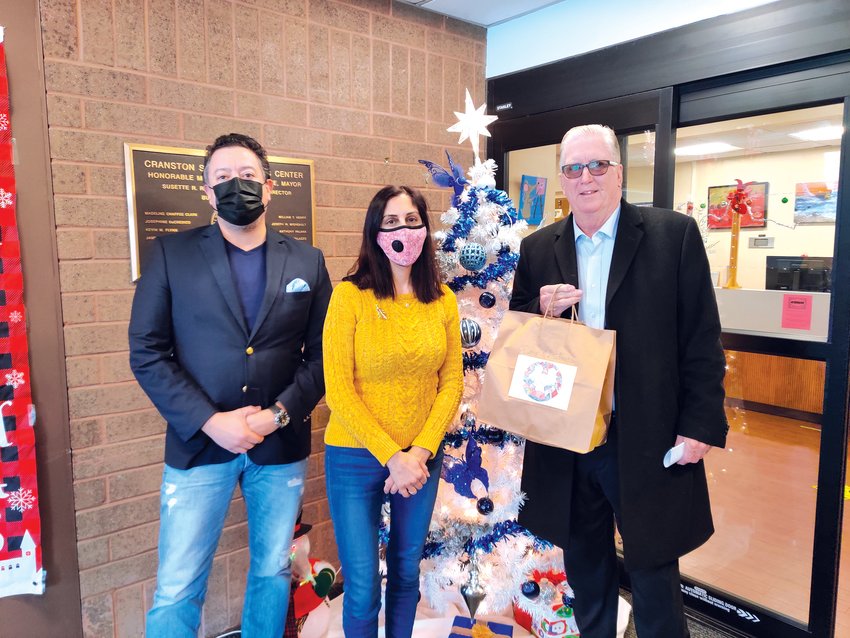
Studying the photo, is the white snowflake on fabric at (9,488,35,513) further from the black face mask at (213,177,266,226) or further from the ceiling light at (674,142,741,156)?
the ceiling light at (674,142,741,156)

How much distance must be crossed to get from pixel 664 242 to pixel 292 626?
1897 millimetres

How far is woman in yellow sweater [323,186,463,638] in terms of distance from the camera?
1669 mm

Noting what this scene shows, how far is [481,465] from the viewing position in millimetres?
2266

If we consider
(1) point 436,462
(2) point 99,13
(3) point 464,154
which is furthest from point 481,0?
(1) point 436,462

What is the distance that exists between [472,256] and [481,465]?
837 millimetres

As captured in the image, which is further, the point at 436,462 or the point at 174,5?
the point at 174,5

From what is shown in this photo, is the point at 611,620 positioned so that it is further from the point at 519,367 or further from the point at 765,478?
the point at 765,478

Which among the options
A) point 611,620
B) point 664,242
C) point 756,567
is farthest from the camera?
point 756,567

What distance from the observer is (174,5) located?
2164 millimetres

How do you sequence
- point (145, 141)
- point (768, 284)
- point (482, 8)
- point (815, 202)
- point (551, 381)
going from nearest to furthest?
point (551, 381)
point (145, 141)
point (815, 202)
point (768, 284)
point (482, 8)

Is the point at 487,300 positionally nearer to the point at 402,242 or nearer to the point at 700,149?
the point at 402,242

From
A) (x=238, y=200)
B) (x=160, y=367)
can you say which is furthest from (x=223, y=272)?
(x=160, y=367)

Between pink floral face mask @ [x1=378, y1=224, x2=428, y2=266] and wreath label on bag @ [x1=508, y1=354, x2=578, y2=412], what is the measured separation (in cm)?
47

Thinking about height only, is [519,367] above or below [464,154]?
below
